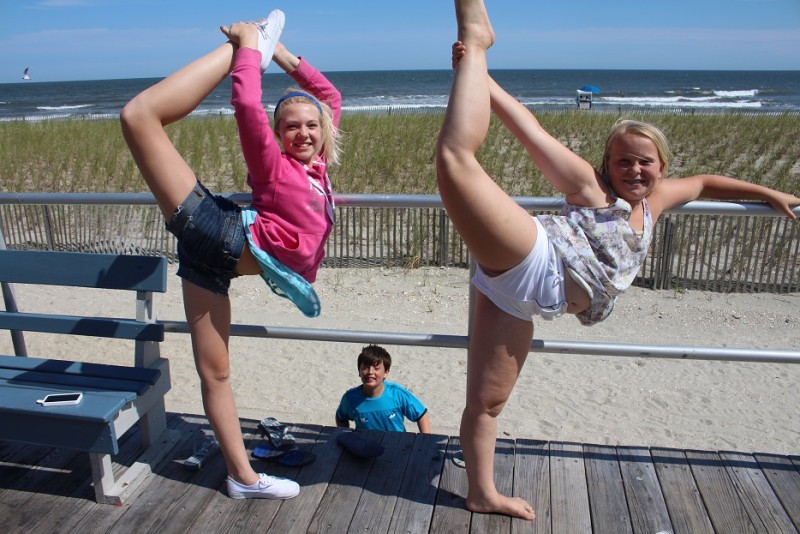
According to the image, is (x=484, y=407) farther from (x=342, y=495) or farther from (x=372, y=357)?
(x=372, y=357)

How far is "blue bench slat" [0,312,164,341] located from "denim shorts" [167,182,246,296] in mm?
476

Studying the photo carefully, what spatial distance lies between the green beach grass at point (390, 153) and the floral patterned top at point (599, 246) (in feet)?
25.7

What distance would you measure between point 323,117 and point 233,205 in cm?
39

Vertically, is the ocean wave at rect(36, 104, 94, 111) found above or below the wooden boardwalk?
below

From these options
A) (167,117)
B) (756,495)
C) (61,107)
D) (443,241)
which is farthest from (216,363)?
(61,107)

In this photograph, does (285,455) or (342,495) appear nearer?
(342,495)

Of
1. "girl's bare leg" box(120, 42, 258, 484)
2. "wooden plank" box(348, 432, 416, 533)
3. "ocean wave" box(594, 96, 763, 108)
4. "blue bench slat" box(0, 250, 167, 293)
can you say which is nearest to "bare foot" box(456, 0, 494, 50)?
"girl's bare leg" box(120, 42, 258, 484)

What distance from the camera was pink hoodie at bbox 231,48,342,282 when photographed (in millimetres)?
1839

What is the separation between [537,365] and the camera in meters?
5.88

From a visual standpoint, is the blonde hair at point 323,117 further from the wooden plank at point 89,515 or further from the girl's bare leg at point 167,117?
the wooden plank at point 89,515

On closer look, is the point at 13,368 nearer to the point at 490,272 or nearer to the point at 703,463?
the point at 490,272

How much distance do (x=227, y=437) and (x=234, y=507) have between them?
0.23m

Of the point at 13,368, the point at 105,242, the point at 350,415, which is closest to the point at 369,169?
the point at 105,242

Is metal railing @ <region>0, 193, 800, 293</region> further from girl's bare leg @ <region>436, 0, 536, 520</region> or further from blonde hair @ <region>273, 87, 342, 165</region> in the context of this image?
girl's bare leg @ <region>436, 0, 536, 520</region>
